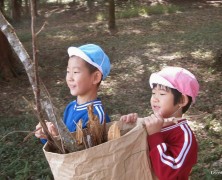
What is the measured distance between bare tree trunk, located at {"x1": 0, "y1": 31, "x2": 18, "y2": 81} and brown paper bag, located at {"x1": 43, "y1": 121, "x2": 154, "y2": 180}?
6088mm

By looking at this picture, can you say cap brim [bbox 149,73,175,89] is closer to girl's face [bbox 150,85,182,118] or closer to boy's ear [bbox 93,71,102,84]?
girl's face [bbox 150,85,182,118]

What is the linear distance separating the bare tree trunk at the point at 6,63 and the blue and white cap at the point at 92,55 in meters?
5.53

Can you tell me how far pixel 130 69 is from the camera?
777cm

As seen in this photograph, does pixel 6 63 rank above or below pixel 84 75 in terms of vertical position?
below

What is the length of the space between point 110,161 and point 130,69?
6.31 m

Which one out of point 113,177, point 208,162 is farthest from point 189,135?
point 208,162

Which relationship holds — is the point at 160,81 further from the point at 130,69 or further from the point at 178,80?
the point at 130,69

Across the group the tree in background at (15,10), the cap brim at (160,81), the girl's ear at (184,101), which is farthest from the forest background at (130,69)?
the girl's ear at (184,101)

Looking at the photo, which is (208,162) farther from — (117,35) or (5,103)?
(117,35)

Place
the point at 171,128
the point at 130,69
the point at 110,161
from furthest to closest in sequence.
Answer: the point at 130,69 → the point at 171,128 → the point at 110,161

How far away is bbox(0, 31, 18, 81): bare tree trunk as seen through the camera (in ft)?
24.2

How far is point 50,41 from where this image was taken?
435 inches

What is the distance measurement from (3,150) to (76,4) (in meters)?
16.3

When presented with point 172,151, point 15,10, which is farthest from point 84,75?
point 15,10
